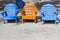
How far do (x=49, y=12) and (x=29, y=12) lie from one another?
2.91ft

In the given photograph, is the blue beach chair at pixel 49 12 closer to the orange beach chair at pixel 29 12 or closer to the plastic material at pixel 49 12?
the plastic material at pixel 49 12

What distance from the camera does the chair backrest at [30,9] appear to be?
8461 millimetres

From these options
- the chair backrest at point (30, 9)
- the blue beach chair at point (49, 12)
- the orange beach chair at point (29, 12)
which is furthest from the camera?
the chair backrest at point (30, 9)

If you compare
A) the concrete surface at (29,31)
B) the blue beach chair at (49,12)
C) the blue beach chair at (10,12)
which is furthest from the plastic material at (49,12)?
the blue beach chair at (10,12)

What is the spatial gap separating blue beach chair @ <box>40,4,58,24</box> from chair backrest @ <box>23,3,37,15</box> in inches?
13.9

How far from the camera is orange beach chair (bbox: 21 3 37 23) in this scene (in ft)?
27.3

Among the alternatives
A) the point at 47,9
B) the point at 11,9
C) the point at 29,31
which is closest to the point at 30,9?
the point at 47,9

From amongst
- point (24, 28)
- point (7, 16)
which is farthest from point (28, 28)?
point (7, 16)

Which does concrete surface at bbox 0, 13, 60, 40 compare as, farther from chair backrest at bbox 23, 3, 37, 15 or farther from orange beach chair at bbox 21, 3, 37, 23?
chair backrest at bbox 23, 3, 37, 15

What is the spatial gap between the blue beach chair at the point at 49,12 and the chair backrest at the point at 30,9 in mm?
354

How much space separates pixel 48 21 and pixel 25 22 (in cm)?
105

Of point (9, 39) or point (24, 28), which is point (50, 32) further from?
point (9, 39)

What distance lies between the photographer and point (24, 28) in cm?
754

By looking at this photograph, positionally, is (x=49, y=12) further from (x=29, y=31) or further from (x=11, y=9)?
(x=29, y=31)
